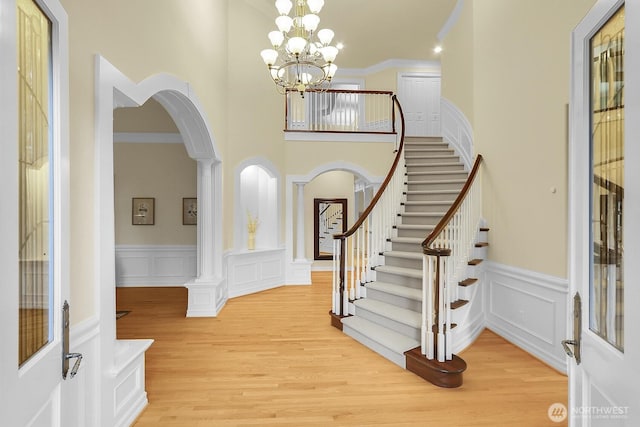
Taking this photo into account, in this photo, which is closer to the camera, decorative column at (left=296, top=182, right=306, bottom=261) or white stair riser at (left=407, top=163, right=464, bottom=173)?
white stair riser at (left=407, top=163, right=464, bottom=173)

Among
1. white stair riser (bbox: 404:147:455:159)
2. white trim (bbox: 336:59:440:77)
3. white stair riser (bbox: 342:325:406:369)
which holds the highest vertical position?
white trim (bbox: 336:59:440:77)

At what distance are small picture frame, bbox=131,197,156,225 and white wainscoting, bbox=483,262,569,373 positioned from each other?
20.0ft

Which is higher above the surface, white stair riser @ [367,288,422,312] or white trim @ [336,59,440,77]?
white trim @ [336,59,440,77]

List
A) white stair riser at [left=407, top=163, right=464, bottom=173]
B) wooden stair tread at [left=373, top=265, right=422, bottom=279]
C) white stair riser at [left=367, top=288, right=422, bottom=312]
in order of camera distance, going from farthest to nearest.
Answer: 1. white stair riser at [left=407, top=163, right=464, bottom=173]
2. wooden stair tread at [left=373, top=265, right=422, bottom=279]
3. white stair riser at [left=367, top=288, right=422, bottom=312]

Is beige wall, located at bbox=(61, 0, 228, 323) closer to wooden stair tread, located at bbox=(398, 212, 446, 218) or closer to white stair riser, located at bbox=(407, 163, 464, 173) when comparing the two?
wooden stair tread, located at bbox=(398, 212, 446, 218)

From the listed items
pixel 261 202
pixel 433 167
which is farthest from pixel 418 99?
pixel 261 202

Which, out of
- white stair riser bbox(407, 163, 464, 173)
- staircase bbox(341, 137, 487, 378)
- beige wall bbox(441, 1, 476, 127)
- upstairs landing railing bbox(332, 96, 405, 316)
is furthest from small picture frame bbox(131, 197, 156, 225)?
beige wall bbox(441, 1, 476, 127)

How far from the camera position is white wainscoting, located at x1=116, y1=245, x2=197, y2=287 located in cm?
→ 690

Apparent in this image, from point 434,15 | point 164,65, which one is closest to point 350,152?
point 434,15

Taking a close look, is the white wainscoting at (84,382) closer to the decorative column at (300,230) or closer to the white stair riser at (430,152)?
the decorative column at (300,230)

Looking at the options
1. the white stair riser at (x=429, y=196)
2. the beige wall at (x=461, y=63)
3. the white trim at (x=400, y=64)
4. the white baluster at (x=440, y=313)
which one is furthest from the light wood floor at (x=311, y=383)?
the white trim at (x=400, y=64)

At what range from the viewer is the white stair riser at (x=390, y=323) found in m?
3.52

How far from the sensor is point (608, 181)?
4.17 feet
